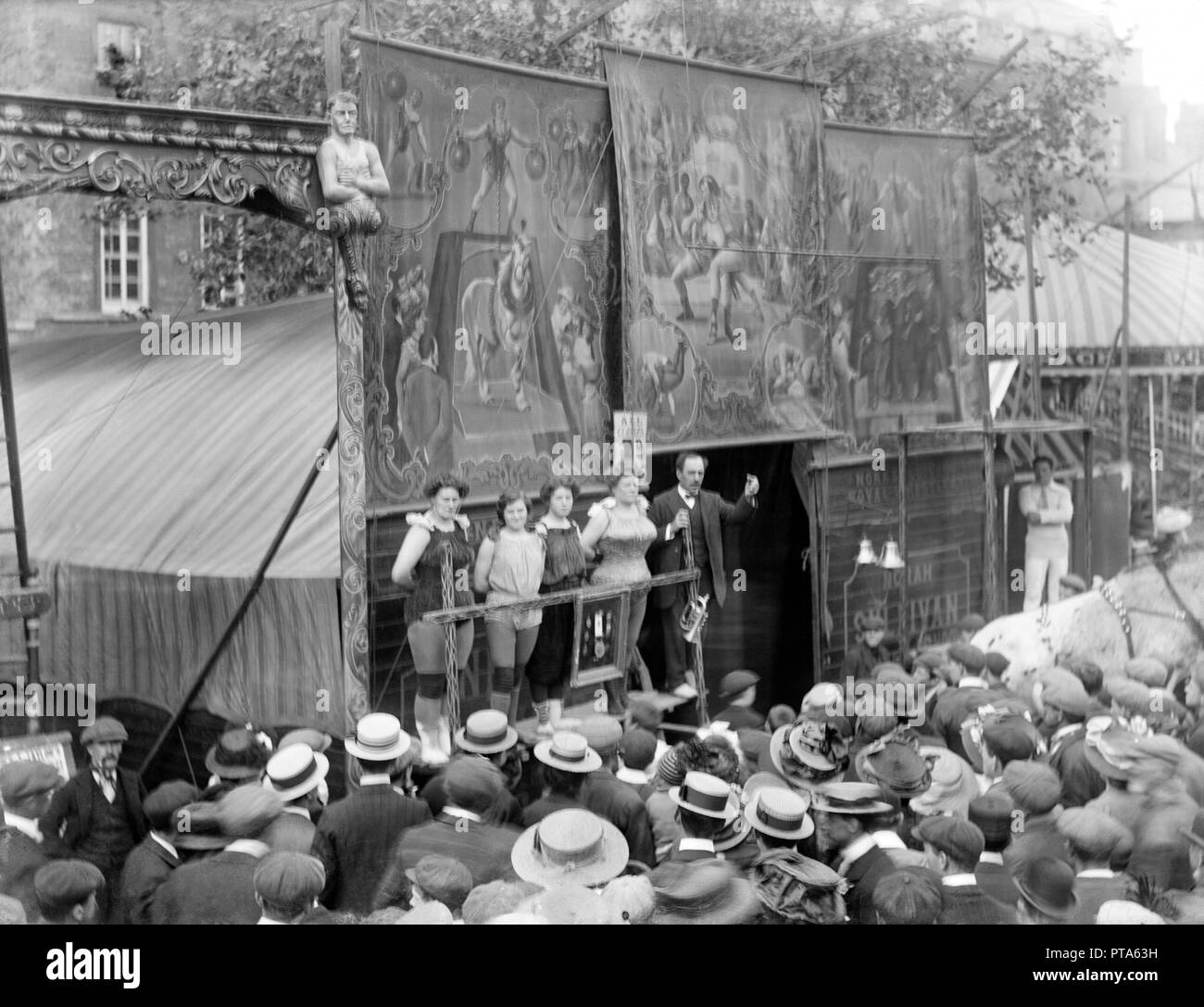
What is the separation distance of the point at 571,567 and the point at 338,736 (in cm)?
176

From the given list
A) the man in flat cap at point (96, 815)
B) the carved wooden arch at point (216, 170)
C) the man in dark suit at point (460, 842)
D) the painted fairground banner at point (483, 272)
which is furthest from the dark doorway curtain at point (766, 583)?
the man in flat cap at point (96, 815)

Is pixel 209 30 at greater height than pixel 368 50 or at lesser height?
greater

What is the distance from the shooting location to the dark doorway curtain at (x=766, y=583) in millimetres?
12250

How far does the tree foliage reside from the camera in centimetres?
1173

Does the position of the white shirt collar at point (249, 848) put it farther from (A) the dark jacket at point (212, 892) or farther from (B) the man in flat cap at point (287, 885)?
(B) the man in flat cap at point (287, 885)

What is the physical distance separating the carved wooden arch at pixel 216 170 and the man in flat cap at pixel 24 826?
1974 millimetres

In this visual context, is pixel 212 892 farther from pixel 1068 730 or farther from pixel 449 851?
pixel 1068 730

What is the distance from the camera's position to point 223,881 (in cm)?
721

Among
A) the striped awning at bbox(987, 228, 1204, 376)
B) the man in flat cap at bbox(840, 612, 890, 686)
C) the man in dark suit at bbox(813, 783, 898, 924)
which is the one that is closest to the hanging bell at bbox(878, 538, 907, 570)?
the man in flat cap at bbox(840, 612, 890, 686)

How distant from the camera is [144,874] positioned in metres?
7.50

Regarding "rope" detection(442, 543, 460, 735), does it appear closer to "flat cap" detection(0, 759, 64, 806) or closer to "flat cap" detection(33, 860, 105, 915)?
"flat cap" detection(0, 759, 64, 806)

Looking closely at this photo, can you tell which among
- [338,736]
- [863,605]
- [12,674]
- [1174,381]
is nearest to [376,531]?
[338,736]

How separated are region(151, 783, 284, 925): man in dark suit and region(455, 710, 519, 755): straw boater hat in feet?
4.54
